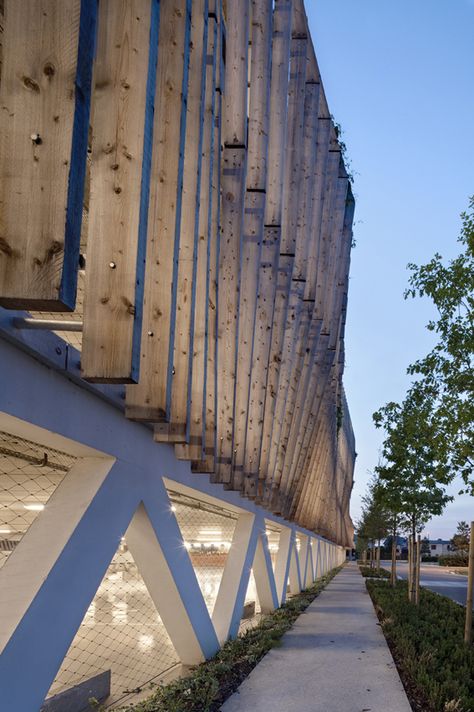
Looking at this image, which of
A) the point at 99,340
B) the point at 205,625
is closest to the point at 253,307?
→ the point at 205,625

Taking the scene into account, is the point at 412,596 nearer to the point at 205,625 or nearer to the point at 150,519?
the point at 205,625

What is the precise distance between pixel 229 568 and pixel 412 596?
725 cm

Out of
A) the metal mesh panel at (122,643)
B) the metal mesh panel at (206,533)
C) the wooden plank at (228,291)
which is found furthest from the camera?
the metal mesh panel at (206,533)

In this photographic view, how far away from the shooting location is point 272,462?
9.76 meters

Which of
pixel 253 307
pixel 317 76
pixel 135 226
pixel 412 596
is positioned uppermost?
pixel 317 76

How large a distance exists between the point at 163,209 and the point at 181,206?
32 cm

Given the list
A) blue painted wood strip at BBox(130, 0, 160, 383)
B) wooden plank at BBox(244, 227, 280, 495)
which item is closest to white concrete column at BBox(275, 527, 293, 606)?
wooden plank at BBox(244, 227, 280, 495)

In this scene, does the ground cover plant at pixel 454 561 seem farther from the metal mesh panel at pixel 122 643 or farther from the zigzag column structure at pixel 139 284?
the zigzag column structure at pixel 139 284

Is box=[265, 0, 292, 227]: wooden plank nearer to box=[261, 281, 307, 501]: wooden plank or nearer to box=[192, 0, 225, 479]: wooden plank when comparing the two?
box=[192, 0, 225, 479]: wooden plank

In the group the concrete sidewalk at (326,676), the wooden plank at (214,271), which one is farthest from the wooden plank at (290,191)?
the concrete sidewalk at (326,676)

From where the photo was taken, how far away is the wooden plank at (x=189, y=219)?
468cm

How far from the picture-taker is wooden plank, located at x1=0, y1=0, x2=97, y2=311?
8.31 ft

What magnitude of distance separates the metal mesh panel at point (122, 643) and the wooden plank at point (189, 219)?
287 centimetres

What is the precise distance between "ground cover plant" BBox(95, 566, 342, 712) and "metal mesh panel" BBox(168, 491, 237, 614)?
1538mm
